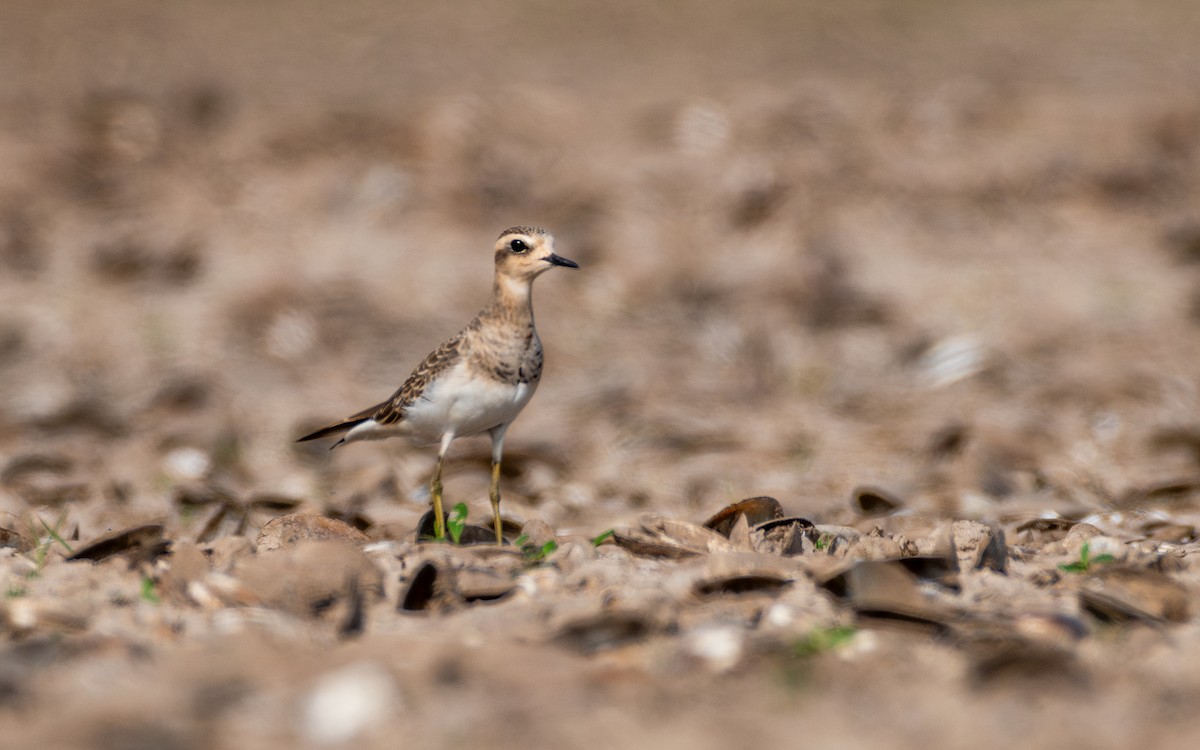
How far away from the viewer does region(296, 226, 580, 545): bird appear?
5203 millimetres

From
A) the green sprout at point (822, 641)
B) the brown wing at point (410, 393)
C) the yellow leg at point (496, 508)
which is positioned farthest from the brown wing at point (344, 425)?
the green sprout at point (822, 641)

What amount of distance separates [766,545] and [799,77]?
8.65 m

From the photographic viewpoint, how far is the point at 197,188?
38.0 feet

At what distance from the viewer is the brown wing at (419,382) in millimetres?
5289

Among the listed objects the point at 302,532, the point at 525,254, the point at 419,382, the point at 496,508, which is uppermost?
the point at 525,254

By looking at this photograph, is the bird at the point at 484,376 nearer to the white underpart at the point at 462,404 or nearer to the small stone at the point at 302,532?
the white underpart at the point at 462,404

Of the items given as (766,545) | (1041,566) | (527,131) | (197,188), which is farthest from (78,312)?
(1041,566)

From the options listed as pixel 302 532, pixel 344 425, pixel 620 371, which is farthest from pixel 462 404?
pixel 620 371

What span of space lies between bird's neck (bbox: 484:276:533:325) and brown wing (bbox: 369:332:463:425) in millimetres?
193

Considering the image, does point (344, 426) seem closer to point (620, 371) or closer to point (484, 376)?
point (484, 376)

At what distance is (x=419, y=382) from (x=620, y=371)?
417 centimetres

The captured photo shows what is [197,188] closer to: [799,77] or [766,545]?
[799,77]

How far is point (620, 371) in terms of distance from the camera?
9414mm

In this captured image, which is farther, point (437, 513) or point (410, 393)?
point (410, 393)
